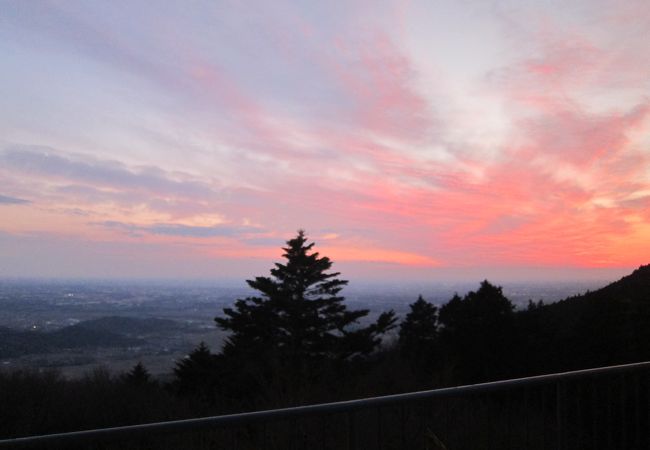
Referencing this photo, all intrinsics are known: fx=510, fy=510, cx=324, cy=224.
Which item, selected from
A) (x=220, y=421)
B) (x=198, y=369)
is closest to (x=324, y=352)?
(x=198, y=369)

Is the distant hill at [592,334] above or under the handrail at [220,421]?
under

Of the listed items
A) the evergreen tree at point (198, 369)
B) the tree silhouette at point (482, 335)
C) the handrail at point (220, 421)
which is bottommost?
the evergreen tree at point (198, 369)

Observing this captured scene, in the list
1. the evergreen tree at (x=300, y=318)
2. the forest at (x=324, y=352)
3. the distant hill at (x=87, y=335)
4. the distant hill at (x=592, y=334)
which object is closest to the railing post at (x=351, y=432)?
the forest at (x=324, y=352)

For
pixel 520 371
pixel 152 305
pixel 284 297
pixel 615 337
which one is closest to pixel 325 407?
pixel 615 337

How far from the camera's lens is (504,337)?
18688 millimetres

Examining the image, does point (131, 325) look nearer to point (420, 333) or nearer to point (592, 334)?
point (420, 333)

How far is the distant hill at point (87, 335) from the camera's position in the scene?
20.1m

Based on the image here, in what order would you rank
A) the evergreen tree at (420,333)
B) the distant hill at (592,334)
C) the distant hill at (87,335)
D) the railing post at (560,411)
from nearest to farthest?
the railing post at (560,411)
the distant hill at (592,334)
the distant hill at (87,335)
the evergreen tree at (420,333)

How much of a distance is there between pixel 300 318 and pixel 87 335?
41.9 ft

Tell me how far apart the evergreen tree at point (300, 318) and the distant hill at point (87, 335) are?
479 centimetres

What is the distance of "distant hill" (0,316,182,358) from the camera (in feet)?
65.9

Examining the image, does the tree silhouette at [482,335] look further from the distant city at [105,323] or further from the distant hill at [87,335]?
the distant hill at [87,335]

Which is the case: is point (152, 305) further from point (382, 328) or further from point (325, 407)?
point (325, 407)

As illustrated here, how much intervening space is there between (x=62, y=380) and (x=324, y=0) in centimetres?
1008
